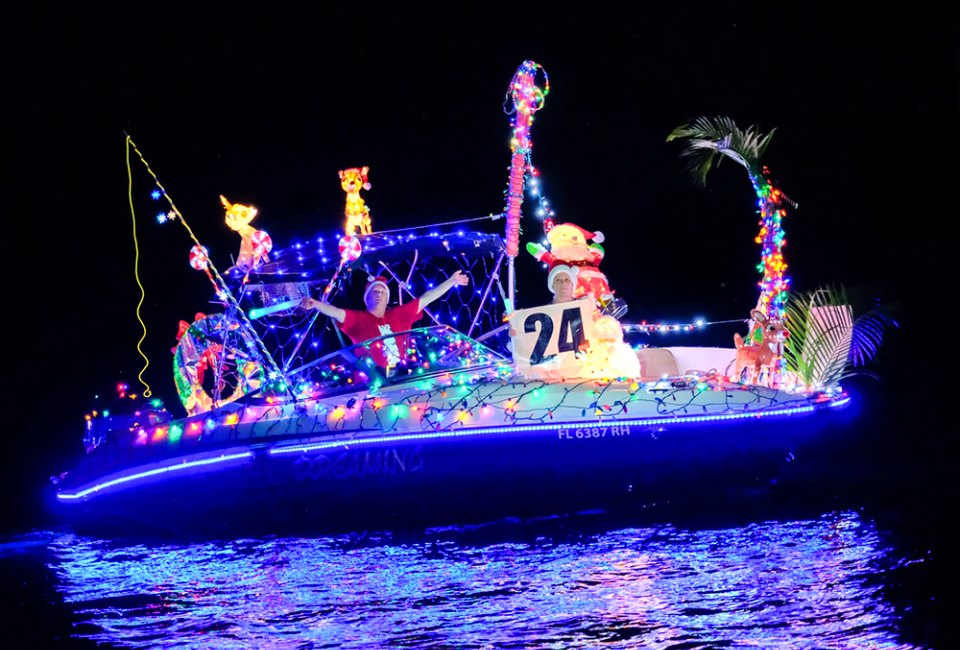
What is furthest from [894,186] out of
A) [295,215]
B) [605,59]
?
[295,215]

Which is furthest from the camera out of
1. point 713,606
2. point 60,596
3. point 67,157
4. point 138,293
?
point 138,293

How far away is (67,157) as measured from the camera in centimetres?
1456

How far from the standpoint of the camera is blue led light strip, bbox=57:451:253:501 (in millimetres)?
8211

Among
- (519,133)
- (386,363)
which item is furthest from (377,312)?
(519,133)

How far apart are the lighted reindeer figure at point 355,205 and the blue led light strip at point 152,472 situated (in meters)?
3.01

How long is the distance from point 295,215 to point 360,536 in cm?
808

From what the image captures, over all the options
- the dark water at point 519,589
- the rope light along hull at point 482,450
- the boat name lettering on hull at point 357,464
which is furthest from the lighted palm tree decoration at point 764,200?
the boat name lettering on hull at point 357,464

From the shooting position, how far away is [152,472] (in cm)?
870

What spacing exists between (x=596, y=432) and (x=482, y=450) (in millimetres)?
741

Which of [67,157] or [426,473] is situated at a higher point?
[67,157]

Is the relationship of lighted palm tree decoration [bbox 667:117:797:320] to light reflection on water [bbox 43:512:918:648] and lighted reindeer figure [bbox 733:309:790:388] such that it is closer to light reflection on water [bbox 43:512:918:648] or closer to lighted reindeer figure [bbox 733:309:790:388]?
lighted reindeer figure [bbox 733:309:790:388]

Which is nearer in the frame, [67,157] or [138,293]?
[67,157]

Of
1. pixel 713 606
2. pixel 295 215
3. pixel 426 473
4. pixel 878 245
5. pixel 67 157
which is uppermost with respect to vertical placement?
pixel 67 157

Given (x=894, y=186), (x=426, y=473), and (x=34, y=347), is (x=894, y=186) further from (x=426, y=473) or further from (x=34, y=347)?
(x=34, y=347)
